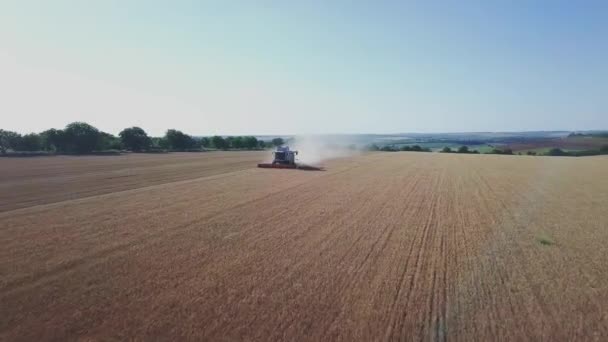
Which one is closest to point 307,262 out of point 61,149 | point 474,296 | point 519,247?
point 474,296

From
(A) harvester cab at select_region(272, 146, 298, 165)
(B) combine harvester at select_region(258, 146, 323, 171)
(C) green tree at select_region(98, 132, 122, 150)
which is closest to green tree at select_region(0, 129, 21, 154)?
(C) green tree at select_region(98, 132, 122, 150)

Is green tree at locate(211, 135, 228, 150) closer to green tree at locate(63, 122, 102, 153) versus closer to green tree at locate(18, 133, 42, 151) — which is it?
green tree at locate(63, 122, 102, 153)

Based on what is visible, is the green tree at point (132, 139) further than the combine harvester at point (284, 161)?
Yes

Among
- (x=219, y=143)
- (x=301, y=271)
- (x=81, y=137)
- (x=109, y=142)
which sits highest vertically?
(x=81, y=137)

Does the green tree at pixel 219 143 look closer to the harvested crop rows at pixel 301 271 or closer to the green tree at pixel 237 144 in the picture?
the green tree at pixel 237 144

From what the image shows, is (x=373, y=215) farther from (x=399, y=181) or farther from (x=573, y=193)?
(x=573, y=193)

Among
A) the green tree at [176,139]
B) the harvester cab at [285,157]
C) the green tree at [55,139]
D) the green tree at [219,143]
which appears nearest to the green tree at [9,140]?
the green tree at [55,139]

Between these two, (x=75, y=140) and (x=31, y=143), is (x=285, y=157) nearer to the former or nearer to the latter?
(x=75, y=140)

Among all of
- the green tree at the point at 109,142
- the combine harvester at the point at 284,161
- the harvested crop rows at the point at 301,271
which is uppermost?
the green tree at the point at 109,142

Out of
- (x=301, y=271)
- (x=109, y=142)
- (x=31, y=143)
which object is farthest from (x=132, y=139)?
(x=301, y=271)
